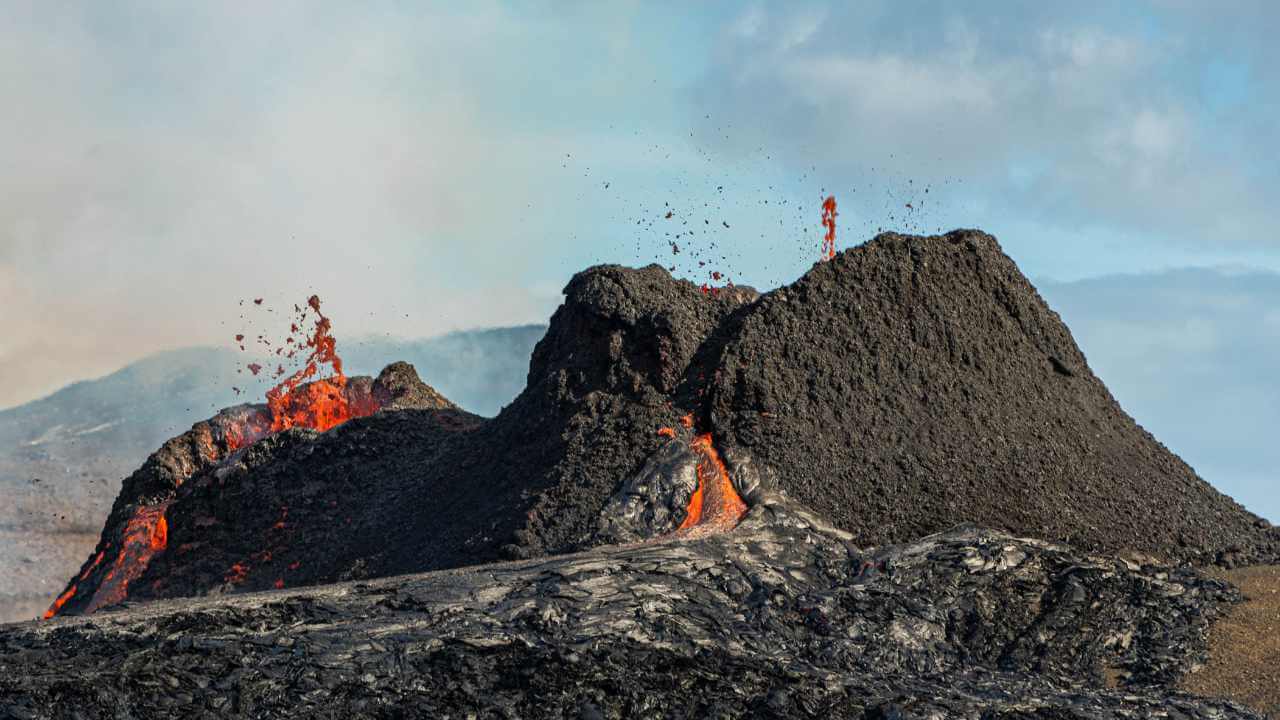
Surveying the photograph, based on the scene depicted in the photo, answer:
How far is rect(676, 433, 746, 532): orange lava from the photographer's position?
578 inches

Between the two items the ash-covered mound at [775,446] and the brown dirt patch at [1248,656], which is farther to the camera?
the ash-covered mound at [775,446]

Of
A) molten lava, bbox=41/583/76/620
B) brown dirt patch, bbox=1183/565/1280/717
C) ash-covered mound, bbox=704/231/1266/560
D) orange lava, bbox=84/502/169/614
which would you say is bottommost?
brown dirt patch, bbox=1183/565/1280/717

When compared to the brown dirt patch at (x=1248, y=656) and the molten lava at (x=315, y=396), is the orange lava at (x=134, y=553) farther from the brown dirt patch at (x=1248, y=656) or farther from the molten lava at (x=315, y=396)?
the brown dirt patch at (x=1248, y=656)

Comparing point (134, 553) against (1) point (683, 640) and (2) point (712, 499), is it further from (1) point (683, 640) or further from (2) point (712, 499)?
(1) point (683, 640)

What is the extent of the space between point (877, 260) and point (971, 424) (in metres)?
2.70

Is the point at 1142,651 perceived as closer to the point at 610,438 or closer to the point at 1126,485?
the point at 1126,485

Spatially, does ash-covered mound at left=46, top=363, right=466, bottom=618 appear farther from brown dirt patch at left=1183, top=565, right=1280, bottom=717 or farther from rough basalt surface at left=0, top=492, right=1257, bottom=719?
brown dirt patch at left=1183, top=565, right=1280, bottom=717

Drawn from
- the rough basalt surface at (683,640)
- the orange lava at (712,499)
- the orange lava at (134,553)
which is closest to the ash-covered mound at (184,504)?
the orange lava at (134,553)

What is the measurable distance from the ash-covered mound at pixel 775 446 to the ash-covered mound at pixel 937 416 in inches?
1.2

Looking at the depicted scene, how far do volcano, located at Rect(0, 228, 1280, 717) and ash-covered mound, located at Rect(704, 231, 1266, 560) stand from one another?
0.05 m

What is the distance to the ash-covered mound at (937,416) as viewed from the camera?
15922mm

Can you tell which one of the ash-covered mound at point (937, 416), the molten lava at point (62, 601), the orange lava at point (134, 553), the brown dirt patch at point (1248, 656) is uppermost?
the ash-covered mound at point (937, 416)

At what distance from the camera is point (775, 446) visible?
52.1 ft

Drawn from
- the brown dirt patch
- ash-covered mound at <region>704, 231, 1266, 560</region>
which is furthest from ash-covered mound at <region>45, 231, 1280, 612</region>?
the brown dirt patch
